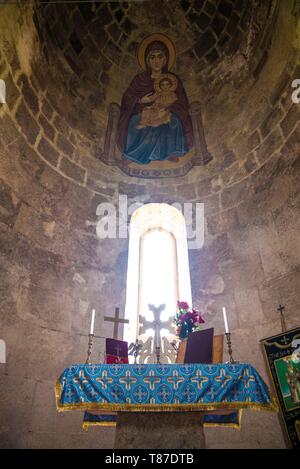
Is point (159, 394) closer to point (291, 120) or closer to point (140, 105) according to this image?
point (291, 120)

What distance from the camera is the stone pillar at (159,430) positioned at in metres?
3.15

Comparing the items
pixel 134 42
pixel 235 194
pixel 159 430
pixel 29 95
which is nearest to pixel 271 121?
pixel 235 194

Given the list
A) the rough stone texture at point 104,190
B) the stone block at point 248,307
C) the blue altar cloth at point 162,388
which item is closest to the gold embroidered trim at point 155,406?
the blue altar cloth at point 162,388

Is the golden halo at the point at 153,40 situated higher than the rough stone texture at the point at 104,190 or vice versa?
the golden halo at the point at 153,40

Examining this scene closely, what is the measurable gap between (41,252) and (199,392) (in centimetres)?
381

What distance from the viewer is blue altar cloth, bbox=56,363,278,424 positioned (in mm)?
3199

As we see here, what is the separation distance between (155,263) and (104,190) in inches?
78.9

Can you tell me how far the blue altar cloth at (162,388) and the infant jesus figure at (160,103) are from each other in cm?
695

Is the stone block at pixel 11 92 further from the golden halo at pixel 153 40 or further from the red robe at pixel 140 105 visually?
the golden halo at pixel 153 40

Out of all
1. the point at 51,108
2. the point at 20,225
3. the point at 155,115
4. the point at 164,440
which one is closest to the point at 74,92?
the point at 51,108

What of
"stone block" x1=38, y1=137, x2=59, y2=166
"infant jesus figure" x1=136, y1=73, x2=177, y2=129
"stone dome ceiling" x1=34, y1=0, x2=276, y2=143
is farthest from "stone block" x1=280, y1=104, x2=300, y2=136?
"stone block" x1=38, y1=137, x2=59, y2=166

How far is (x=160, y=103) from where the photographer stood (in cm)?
912

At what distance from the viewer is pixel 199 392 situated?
129 inches
